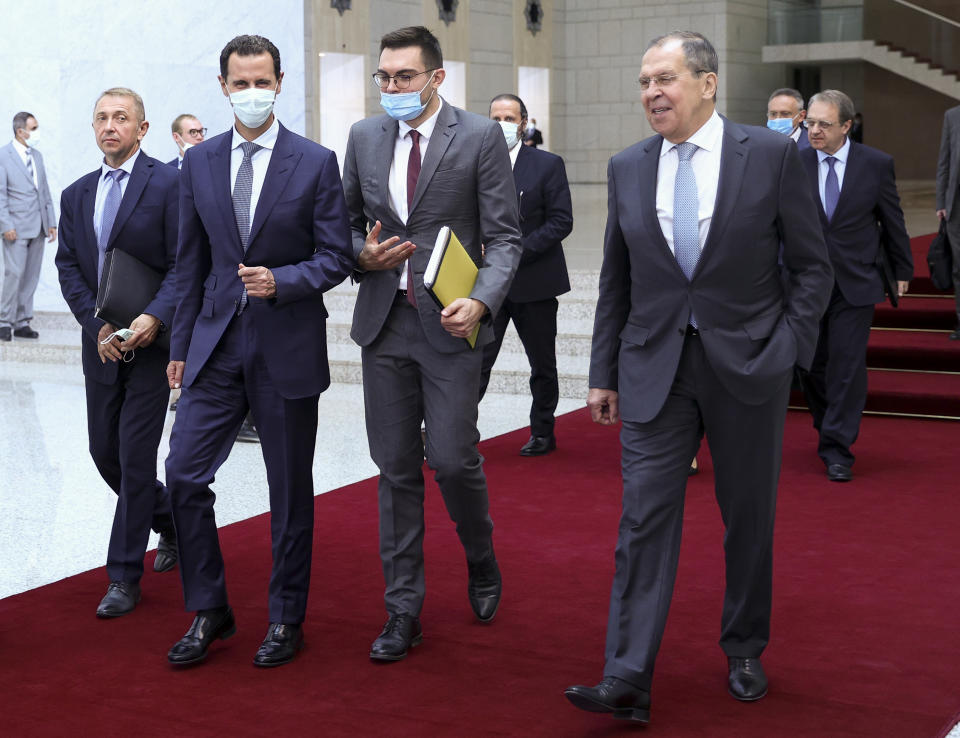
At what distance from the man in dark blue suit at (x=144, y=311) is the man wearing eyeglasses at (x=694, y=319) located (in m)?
1.65

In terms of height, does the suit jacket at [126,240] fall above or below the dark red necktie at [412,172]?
below

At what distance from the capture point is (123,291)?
161 inches

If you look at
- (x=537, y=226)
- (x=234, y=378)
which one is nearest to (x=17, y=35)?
(x=537, y=226)

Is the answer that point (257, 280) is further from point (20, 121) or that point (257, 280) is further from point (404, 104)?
point (20, 121)

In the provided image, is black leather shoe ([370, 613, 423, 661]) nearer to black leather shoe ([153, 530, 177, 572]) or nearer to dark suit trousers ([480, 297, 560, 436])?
black leather shoe ([153, 530, 177, 572])

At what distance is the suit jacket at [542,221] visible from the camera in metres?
6.44

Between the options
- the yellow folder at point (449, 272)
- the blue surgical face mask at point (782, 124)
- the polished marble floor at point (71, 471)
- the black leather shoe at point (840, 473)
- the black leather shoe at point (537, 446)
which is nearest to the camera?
the yellow folder at point (449, 272)

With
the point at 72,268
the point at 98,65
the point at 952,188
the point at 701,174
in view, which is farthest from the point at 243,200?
the point at 98,65

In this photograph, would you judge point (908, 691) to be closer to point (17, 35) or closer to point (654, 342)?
point (654, 342)

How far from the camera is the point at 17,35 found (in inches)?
468

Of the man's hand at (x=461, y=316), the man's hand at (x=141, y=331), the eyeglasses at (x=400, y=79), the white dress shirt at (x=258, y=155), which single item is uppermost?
the eyeglasses at (x=400, y=79)

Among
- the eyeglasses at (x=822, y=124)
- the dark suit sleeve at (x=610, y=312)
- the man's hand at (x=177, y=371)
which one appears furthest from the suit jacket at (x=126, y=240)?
the eyeglasses at (x=822, y=124)

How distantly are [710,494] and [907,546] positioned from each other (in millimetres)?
1058

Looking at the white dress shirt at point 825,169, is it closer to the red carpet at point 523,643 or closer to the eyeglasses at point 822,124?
the eyeglasses at point 822,124
